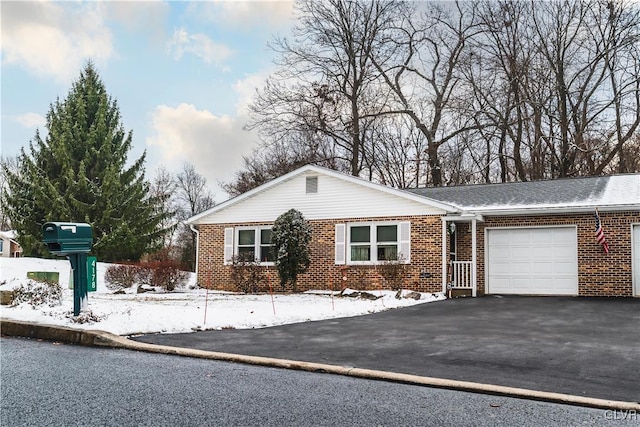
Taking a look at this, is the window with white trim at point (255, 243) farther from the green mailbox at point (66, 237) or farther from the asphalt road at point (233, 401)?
the asphalt road at point (233, 401)

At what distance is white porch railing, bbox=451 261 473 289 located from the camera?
17016 millimetres

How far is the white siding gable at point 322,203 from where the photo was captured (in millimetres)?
17797

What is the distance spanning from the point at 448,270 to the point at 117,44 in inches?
419

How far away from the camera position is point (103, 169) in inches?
1251

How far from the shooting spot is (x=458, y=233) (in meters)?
17.5

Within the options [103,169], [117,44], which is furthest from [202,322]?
[103,169]

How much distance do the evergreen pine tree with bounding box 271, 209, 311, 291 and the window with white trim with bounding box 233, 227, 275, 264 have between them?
123 cm

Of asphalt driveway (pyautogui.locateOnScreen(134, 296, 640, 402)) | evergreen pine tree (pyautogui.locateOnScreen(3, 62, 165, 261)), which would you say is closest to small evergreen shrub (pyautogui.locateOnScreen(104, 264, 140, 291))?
evergreen pine tree (pyautogui.locateOnScreen(3, 62, 165, 261))

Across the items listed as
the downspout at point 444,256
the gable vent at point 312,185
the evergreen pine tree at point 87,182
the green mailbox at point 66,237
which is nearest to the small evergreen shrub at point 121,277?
the gable vent at point 312,185

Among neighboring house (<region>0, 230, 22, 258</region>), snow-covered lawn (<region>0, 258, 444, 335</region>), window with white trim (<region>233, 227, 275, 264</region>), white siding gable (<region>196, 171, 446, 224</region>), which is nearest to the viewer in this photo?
snow-covered lawn (<region>0, 258, 444, 335</region>)

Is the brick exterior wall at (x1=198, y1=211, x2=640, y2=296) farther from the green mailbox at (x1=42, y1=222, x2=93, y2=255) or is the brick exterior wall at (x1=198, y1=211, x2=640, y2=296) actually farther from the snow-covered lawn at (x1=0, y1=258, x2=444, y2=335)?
the green mailbox at (x1=42, y1=222, x2=93, y2=255)

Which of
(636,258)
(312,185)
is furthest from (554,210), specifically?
(312,185)

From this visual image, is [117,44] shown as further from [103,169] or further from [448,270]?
[103,169]

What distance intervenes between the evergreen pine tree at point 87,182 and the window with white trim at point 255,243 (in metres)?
12.0
